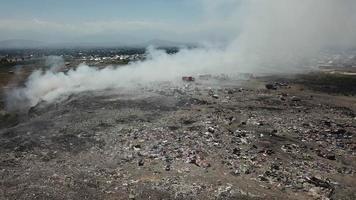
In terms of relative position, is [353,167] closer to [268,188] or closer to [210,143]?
[268,188]

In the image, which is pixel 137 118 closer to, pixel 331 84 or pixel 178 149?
pixel 178 149

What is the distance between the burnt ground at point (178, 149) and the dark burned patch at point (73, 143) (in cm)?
4

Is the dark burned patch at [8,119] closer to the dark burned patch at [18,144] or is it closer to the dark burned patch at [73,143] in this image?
the dark burned patch at [18,144]

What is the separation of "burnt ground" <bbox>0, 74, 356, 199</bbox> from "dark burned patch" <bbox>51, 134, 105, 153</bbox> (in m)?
0.04

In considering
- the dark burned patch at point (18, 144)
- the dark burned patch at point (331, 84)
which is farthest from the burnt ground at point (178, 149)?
the dark burned patch at point (331, 84)

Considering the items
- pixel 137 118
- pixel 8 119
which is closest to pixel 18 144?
pixel 137 118

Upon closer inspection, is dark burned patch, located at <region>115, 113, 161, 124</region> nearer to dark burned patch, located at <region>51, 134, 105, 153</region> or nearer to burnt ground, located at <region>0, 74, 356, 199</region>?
burnt ground, located at <region>0, 74, 356, 199</region>

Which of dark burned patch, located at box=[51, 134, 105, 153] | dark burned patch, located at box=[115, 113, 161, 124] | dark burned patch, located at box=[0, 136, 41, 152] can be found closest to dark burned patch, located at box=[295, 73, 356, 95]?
dark burned patch, located at box=[115, 113, 161, 124]

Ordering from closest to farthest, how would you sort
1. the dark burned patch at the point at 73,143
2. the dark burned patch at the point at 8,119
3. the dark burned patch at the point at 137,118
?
1. the dark burned patch at the point at 73,143
2. the dark burned patch at the point at 137,118
3. the dark burned patch at the point at 8,119

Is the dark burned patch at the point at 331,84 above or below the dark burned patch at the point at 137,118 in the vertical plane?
above

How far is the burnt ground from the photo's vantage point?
13461 mm

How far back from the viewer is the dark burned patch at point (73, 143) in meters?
17.4

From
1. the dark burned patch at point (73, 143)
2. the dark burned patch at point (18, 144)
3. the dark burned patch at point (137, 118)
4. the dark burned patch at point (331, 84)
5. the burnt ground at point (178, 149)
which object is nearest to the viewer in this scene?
the burnt ground at point (178, 149)

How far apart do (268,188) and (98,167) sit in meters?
6.10
